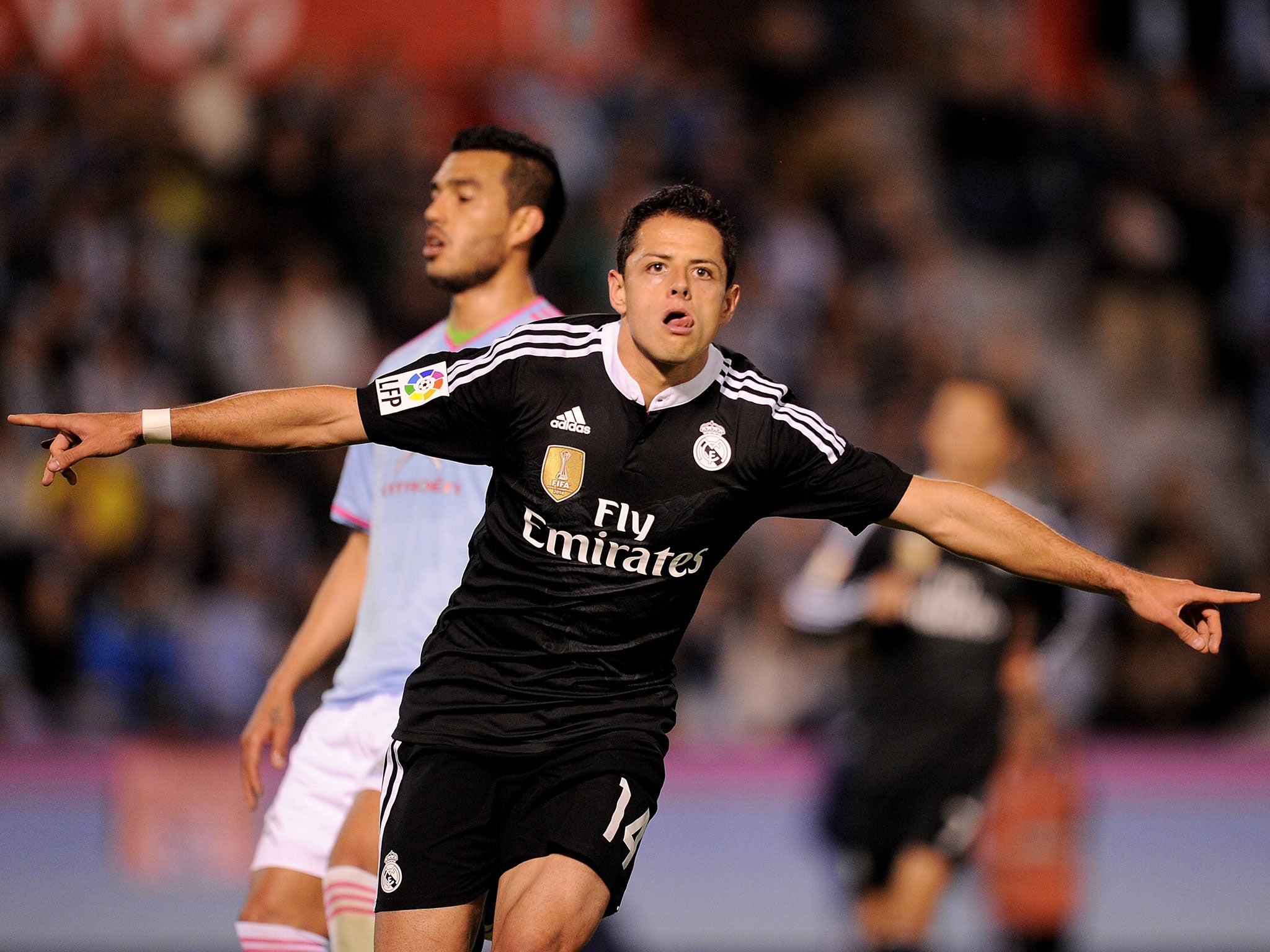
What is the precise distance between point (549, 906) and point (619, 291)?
146 cm

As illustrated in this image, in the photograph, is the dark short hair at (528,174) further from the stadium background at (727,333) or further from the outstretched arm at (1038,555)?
the stadium background at (727,333)

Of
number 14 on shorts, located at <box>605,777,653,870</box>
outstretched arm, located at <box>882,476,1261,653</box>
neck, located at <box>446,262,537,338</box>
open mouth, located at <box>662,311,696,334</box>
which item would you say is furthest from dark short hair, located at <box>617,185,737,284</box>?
number 14 on shorts, located at <box>605,777,653,870</box>

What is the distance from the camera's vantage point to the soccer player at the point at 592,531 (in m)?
4.04

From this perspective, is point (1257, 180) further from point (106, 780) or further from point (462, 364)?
point (462, 364)

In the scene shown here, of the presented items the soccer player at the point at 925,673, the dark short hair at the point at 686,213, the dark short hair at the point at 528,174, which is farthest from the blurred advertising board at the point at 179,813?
the dark short hair at the point at 686,213

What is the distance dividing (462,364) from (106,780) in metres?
4.85

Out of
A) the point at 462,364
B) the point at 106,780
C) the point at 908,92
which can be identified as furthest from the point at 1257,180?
the point at 462,364

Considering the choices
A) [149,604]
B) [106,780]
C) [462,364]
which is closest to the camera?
[462,364]

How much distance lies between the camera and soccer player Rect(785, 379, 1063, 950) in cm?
693

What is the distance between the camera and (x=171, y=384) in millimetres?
9648

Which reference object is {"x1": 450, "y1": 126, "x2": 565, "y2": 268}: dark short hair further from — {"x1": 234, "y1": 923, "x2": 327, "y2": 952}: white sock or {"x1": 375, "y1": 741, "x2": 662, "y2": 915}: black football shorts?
{"x1": 234, "y1": 923, "x2": 327, "y2": 952}: white sock

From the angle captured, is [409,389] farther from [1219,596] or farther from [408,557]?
[1219,596]

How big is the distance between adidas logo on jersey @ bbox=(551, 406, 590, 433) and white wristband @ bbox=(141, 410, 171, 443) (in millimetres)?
885

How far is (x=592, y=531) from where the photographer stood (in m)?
4.08
